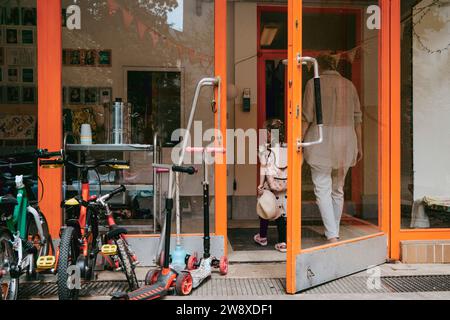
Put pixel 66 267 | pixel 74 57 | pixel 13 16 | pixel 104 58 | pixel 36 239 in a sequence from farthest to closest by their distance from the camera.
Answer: pixel 104 58
pixel 74 57
pixel 13 16
pixel 36 239
pixel 66 267

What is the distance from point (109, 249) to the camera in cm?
371

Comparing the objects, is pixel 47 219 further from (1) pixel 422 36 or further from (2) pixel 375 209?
(1) pixel 422 36

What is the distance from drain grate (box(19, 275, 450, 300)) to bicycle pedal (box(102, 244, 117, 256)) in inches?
17.4

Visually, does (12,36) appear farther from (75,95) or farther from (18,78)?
(75,95)

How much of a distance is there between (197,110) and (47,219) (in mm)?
1803

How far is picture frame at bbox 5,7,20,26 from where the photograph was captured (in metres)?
4.80

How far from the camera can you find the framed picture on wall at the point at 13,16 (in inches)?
189

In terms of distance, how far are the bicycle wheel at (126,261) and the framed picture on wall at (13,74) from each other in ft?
7.41

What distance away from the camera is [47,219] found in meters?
4.51

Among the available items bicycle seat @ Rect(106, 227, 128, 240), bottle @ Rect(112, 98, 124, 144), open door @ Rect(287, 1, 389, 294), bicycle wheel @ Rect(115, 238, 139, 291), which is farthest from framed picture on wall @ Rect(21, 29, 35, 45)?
open door @ Rect(287, 1, 389, 294)

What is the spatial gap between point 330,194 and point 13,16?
3.67m

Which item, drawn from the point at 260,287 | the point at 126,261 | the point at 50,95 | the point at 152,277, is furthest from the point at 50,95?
the point at 260,287

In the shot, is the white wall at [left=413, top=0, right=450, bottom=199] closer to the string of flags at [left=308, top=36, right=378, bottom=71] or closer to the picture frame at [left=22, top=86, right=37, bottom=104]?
the string of flags at [left=308, top=36, right=378, bottom=71]

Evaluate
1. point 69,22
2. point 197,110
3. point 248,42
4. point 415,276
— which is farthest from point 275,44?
point 415,276
